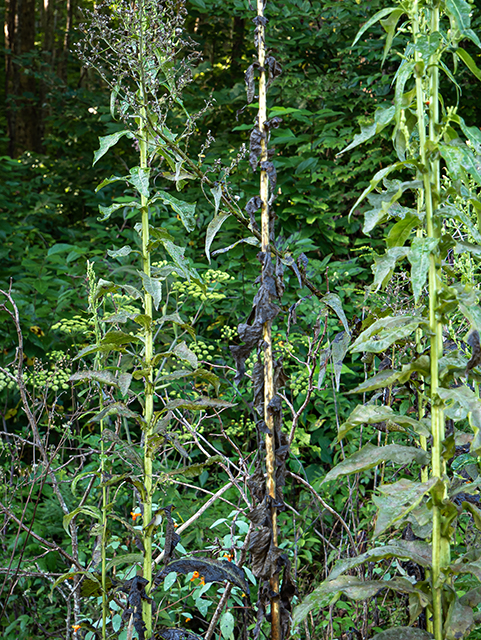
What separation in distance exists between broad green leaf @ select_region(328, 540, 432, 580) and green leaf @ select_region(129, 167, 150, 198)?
103cm

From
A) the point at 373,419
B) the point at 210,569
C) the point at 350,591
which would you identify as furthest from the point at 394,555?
the point at 210,569

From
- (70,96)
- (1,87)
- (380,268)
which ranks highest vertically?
(1,87)

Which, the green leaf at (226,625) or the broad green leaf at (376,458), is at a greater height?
the broad green leaf at (376,458)

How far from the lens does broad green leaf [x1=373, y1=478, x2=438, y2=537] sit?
3.54ft

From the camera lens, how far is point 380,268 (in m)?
1.28

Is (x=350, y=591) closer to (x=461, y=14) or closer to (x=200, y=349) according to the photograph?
(x=461, y=14)

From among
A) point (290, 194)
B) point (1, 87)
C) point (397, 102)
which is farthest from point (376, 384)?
point (1, 87)

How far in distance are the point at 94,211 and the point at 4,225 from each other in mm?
1484

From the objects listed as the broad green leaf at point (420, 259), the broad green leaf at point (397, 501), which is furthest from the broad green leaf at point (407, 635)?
the broad green leaf at point (420, 259)

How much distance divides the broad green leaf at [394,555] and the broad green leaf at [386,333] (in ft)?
1.36

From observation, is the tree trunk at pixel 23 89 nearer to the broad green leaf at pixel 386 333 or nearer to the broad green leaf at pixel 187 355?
the broad green leaf at pixel 187 355

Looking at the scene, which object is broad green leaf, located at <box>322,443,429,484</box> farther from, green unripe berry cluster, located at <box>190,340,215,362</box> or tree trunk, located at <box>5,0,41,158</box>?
tree trunk, located at <box>5,0,41,158</box>

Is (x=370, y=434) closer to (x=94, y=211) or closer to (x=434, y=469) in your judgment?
(x=434, y=469)

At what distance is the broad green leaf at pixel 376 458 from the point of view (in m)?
1.22
